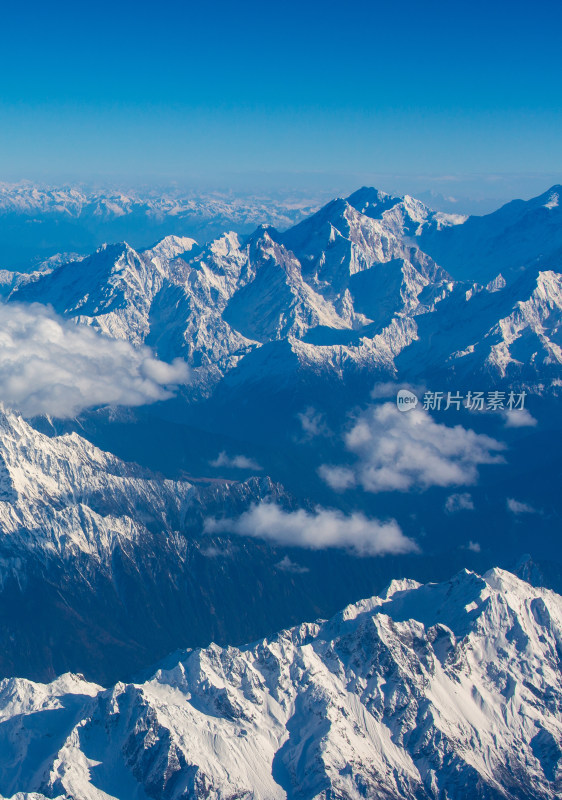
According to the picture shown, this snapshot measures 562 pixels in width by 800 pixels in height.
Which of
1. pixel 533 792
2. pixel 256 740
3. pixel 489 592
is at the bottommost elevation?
pixel 533 792

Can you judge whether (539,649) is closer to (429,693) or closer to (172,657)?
(429,693)

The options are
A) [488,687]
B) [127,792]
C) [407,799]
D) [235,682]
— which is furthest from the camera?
[488,687]

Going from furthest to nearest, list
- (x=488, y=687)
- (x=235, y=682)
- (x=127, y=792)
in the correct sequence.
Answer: (x=488, y=687), (x=235, y=682), (x=127, y=792)

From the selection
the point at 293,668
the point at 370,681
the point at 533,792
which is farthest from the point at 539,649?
the point at 293,668

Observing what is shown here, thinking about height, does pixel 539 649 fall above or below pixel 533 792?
above

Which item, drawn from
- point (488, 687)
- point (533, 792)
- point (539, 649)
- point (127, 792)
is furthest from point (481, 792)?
point (127, 792)

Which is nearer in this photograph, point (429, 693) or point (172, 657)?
point (429, 693)

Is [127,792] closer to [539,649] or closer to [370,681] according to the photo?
[370,681]
